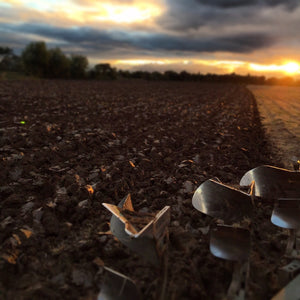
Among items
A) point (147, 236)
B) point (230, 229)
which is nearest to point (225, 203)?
point (230, 229)

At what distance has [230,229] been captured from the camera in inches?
Answer: 93.4

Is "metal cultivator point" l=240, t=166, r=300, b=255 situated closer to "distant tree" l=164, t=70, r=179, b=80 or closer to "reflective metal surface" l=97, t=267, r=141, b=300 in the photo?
"reflective metal surface" l=97, t=267, r=141, b=300

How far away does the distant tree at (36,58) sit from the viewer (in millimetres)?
48719

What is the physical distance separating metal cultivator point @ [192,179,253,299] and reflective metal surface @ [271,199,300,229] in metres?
0.35

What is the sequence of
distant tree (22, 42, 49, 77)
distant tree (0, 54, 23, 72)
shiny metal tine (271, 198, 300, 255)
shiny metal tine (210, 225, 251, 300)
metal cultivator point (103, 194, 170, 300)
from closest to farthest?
shiny metal tine (210, 225, 251, 300), metal cultivator point (103, 194, 170, 300), shiny metal tine (271, 198, 300, 255), distant tree (22, 42, 49, 77), distant tree (0, 54, 23, 72)

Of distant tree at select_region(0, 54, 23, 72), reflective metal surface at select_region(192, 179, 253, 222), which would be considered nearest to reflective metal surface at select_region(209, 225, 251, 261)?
reflective metal surface at select_region(192, 179, 253, 222)

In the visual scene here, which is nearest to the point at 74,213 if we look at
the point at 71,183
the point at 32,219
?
the point at 32,219

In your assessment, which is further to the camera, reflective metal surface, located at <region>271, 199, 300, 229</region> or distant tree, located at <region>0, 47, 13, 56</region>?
distant tree, located at <region>0, 47, 13, 56</region>

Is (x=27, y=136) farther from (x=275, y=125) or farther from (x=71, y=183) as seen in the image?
(x=275, y=125)

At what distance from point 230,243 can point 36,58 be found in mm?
53949

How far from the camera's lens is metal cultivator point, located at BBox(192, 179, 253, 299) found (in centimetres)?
194

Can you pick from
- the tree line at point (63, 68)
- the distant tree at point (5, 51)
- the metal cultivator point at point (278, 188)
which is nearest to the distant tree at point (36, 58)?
the tree line at point (63, 68)

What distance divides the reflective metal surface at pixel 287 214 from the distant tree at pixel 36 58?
2021 inches

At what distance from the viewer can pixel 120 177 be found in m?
3.59
